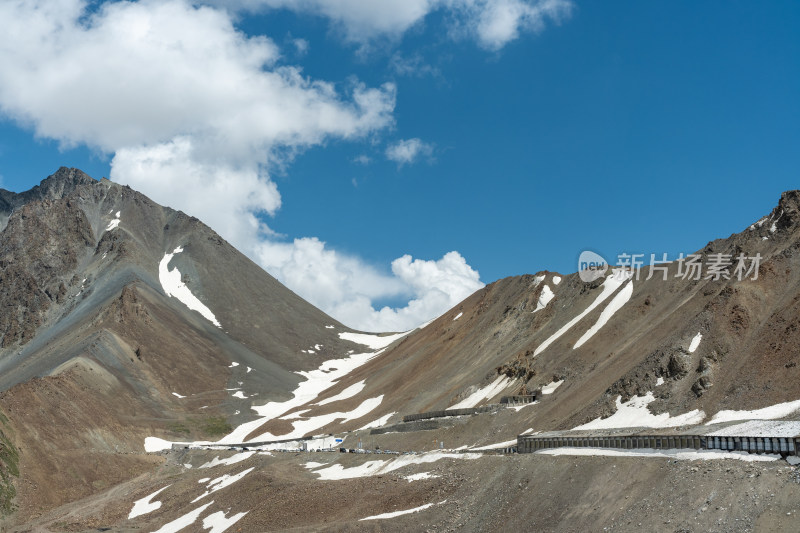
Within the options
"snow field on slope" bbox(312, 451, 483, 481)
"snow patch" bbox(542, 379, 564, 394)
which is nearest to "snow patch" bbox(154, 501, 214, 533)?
"snow field on slope" bbox(312, 451, 483, 481)

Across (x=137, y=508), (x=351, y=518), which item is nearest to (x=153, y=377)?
(x=137, y=508)

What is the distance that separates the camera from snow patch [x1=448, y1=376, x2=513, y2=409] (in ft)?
Result: 315

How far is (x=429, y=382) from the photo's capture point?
121375mm

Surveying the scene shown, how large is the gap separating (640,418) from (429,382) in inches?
2509

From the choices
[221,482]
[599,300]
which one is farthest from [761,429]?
[599,300]

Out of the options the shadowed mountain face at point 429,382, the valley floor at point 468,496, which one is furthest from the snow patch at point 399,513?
the shadowed mountain face at point 429,382

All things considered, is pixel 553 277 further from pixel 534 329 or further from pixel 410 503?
pixel 410 503

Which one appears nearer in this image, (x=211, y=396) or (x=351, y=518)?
(x=351, y=518)

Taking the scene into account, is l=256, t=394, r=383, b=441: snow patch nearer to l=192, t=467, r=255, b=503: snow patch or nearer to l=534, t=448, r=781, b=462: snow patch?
l=192, t=467, r=255, b=503: snow patch

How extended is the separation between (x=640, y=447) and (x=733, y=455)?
780 cm

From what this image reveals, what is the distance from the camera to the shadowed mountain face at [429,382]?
2295 inches

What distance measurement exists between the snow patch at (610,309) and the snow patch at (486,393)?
1064cm

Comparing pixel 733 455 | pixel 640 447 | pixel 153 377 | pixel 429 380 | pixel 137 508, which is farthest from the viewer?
pixel 153 377

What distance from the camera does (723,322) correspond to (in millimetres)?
64938
